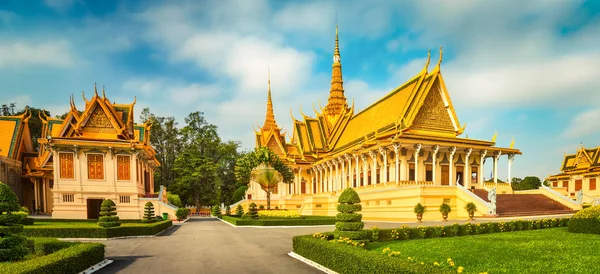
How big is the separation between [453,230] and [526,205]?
15306mm

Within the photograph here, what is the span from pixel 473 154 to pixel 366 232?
82.3 ft

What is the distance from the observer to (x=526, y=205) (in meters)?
23.1

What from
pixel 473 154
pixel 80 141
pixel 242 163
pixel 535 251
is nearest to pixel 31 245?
pixel 535 251

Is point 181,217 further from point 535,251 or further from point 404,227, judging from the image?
point 535,251

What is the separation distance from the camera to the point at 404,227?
11906mm

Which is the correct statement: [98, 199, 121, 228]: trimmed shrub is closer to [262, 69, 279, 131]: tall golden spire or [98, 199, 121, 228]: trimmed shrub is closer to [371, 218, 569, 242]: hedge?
[371, 218, 569, 242]: hedge

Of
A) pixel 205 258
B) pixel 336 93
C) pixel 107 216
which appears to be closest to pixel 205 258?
pixel 205 258

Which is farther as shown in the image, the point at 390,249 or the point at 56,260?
the point at 390,249

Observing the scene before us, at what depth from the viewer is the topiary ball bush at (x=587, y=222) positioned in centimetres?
1094

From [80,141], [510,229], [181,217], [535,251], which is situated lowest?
[181,217]

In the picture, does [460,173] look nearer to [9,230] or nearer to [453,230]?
[453,230]

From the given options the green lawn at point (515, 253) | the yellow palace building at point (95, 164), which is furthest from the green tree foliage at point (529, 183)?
the yellow palace building at point (95, 164)

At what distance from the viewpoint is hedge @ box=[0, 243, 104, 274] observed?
6.34 m

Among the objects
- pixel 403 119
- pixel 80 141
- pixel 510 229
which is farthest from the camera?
pixel 403 119
